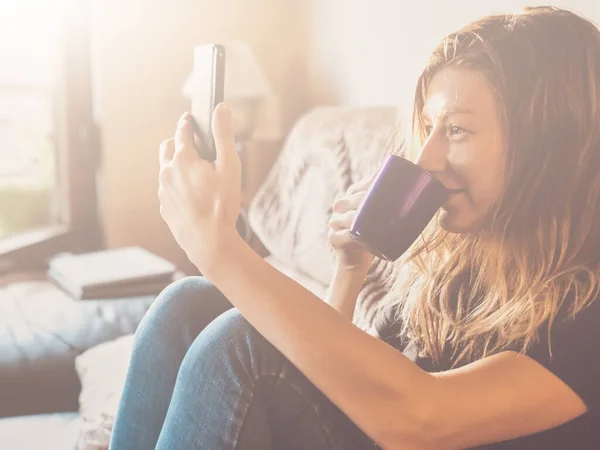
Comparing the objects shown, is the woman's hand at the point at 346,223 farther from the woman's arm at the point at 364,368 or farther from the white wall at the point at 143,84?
the white wall at the point at 143,84

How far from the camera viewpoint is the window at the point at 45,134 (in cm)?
217

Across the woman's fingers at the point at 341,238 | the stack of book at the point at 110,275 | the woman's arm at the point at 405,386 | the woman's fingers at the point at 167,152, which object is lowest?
the stack of book at the point at 110,275

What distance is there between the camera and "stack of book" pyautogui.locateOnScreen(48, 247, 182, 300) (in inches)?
66.5

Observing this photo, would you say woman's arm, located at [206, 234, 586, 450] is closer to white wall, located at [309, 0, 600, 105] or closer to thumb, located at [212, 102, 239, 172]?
thumb, located at [212, 102, 239, 172]

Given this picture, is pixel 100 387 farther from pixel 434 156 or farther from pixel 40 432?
pixel 434 156

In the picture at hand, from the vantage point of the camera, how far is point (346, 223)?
890 millimetres

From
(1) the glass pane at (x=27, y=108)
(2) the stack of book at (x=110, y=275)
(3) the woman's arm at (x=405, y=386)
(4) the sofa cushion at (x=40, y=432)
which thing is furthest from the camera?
(1) the glass pane at (x=27, y=108)

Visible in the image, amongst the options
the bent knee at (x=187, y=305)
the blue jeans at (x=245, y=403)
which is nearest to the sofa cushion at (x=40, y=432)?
the bent knee at (x=187, y=305)

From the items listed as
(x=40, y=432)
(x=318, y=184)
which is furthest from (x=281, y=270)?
(x=40, y=432)

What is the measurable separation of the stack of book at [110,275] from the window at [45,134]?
1.28 ft

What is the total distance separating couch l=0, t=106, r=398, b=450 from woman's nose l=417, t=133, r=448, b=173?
1.19ft

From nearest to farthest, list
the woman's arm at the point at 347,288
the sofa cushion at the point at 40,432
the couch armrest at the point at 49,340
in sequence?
the woman's arm at the point at 347,288, the sofa cushion at the point at 40,432, the couch armrest at the point at 49,340

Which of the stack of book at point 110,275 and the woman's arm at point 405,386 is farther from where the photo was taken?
the stack of book at point 110,275

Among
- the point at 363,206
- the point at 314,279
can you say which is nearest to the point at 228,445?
the point at 363,206
